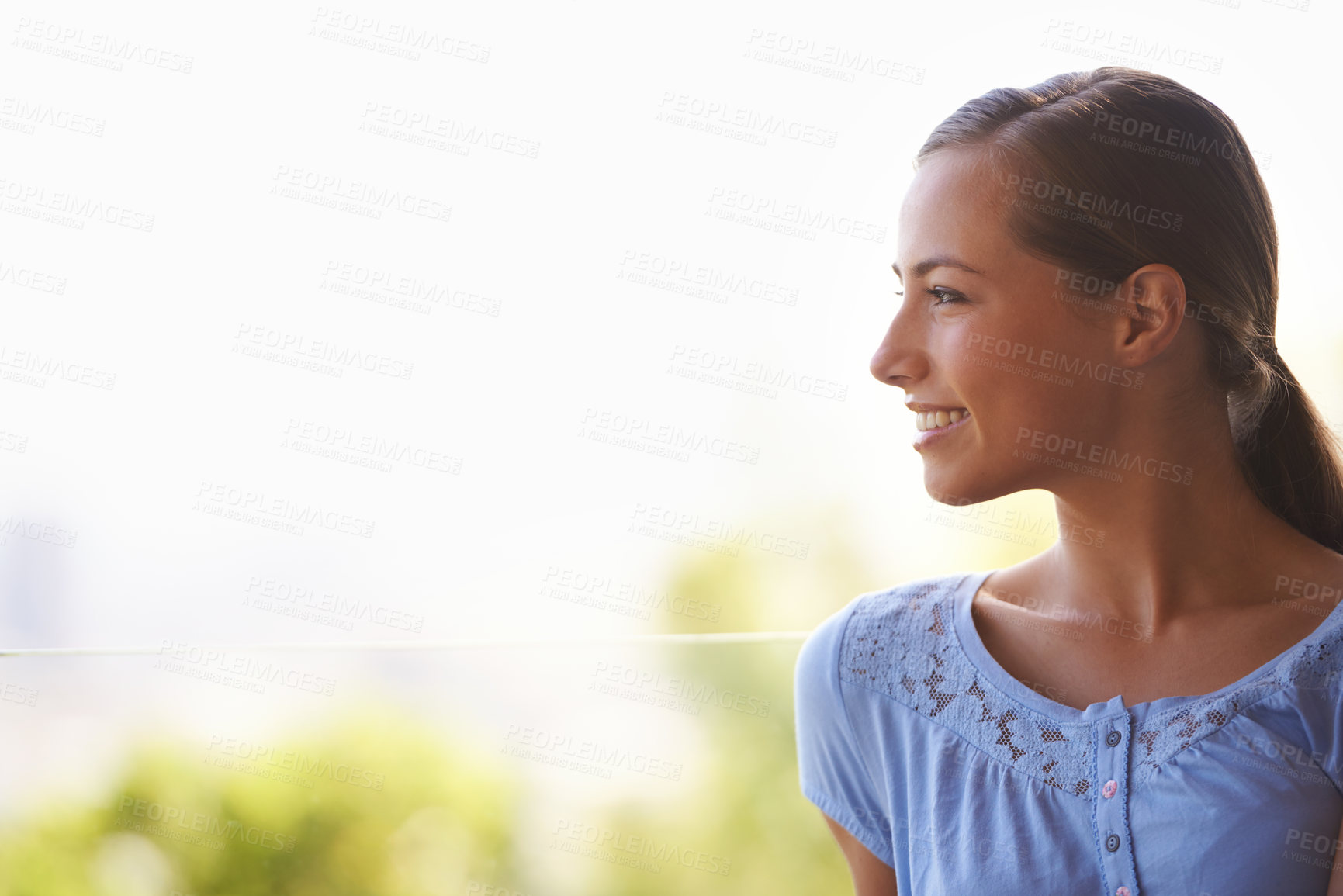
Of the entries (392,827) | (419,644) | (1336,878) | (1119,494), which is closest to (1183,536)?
(1119,494)

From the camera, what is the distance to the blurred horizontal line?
5.62 ft

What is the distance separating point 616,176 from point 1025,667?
10.3ft

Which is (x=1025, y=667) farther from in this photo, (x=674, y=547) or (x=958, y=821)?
(x=674, y=547)

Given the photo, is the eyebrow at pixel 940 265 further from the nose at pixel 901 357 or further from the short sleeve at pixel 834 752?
the short sleeve at pixel 834 752

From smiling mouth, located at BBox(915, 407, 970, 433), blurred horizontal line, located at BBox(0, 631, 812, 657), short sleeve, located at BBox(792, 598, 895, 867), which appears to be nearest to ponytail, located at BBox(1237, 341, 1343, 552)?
smiling mouth, located at BBox(915, 407, 970, 433)

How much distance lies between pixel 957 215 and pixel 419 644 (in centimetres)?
Answer: 121

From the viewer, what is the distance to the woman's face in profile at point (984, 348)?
38.0 inches

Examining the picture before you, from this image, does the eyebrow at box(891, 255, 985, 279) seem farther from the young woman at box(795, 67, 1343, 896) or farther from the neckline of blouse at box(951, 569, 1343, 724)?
the neckline of blouse at box(951, 569, 1343, 724)

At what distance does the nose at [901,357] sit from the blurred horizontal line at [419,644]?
77 centimetres

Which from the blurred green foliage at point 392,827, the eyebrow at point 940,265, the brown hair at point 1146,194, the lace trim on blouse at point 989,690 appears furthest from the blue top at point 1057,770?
the blurred green foliage at point 392,827

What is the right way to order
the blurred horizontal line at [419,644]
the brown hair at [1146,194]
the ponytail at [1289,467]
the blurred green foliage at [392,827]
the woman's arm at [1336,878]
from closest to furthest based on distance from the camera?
the woman's arm at [1336,878]
the brown hair at [1146,194]
the ponytail at [1289,467]
the blurred horizontal line at [419,644]
the blurred green foliage at [392,827]

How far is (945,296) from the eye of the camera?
101cm

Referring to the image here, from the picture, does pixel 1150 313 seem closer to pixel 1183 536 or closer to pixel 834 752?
pixel 1183 536

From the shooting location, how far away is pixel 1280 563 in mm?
1011
